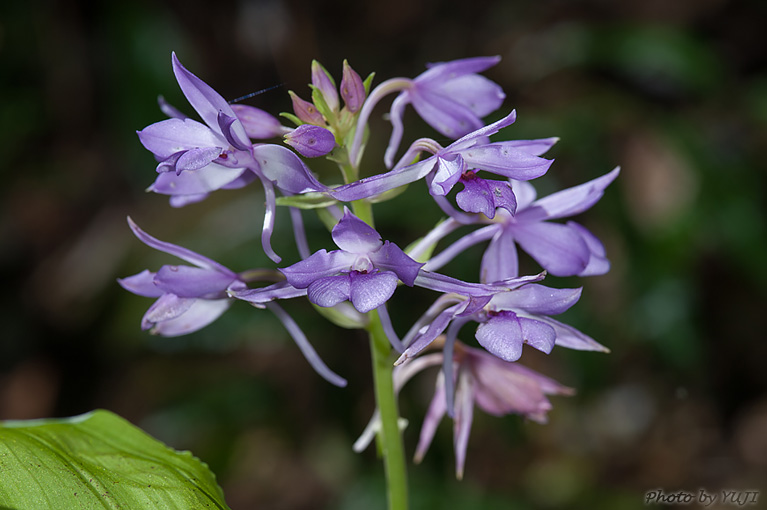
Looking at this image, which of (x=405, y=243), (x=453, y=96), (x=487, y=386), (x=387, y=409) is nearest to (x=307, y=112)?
(x=453, y=96)

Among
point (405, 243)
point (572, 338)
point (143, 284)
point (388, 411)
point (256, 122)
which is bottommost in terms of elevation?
point (405, 243)

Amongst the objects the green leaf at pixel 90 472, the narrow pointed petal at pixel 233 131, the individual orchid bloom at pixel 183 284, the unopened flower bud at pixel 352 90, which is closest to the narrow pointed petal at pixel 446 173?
the unopened flower bud at pixel 352 90

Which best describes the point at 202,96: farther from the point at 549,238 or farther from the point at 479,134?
the point at 549,238

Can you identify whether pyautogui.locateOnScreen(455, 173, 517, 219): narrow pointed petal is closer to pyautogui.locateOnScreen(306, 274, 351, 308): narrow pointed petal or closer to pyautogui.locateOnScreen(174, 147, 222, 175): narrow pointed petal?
pyautogui.locateOnScreen(306, 274, 351, 308): narrow pointed petal

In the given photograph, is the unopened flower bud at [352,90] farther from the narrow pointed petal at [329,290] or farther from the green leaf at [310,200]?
the narrow pointed petal at [329,290]

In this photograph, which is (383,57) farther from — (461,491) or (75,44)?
(461,491)

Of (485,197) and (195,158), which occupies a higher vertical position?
(195,158)

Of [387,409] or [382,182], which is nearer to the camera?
[382,182]
